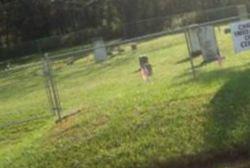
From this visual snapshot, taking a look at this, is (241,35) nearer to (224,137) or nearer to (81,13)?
(224,137)

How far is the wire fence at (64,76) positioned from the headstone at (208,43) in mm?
371

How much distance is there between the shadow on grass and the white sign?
1.97m

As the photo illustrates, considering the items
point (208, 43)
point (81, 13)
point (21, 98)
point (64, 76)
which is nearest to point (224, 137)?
point (208, 43)

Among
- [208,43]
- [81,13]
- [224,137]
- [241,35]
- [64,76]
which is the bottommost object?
[224,137]

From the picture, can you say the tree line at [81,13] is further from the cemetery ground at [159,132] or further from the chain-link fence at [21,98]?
the cemetery ground at [159,132]

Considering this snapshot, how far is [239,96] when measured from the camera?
11.0 meters

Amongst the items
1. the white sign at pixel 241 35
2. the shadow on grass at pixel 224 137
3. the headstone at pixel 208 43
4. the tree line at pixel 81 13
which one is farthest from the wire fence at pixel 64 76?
the tree line at pixel 81 13

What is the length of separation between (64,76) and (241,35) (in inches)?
690

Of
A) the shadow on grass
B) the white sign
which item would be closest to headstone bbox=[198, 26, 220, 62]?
the white sign

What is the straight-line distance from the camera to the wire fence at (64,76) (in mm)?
14891

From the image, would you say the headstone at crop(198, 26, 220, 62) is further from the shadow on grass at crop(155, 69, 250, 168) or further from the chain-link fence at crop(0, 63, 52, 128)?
the shadow on grass at crop(155, 69, 250, 168)

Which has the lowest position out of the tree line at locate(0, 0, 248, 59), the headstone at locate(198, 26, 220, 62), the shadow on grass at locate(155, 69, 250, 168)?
the shadow on grass at locate(155, 69, 250, 168)

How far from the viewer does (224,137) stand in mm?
10055

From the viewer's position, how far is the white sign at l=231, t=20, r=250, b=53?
12.6 m
